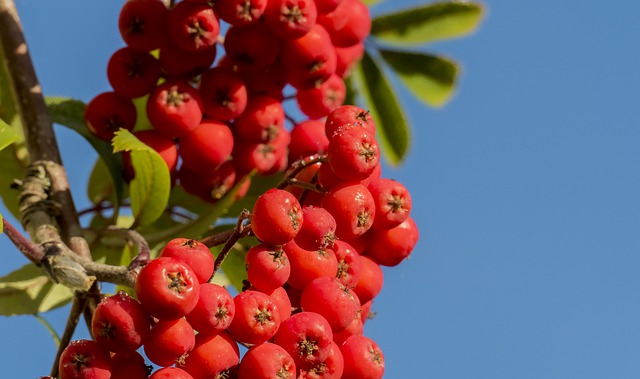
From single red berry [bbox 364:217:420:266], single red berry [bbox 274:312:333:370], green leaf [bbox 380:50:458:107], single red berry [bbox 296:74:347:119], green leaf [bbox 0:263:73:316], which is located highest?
green leaf [bbox 380:50:458:107]

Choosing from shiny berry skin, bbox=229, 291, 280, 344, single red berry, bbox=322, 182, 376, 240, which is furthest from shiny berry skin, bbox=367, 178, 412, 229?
shiny berry skin, bbox=229, 291, 280, 344

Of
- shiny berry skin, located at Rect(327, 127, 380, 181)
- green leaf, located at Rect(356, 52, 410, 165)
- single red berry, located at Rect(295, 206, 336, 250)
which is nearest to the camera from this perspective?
single red berry, located at Rect(295, 206, 336, 250)

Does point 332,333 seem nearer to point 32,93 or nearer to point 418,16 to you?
point 32,93

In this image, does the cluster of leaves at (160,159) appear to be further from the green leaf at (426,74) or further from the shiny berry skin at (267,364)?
the shiny berry skin at (267,364)

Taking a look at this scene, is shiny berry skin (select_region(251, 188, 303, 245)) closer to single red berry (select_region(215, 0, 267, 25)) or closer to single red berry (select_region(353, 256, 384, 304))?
single red berry (select_region(353, 256, 384, 304))

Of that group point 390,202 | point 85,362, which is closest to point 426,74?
point 390,202
